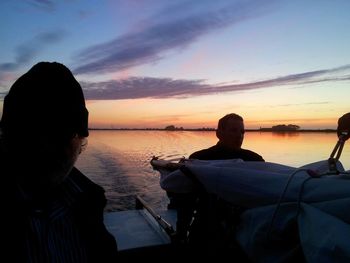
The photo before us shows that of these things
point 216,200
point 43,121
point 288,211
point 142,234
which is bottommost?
point 142,234

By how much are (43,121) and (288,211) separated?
1.51 metres

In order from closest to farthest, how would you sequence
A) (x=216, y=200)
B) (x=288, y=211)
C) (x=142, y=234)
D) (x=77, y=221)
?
(x=77, y=221)
(x=288, y=211)
(x=216, y=200)
(x=142, y=234)

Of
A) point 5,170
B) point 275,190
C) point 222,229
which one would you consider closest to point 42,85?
point 5,170

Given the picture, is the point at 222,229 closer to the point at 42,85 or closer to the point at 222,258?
the point at 222,258

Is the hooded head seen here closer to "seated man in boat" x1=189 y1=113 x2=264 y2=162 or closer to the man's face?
"seated man in boat" x1=189 y1=113 x2=264 y2=162

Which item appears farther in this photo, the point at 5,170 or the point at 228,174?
the point at 228,174

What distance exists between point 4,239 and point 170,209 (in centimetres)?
529

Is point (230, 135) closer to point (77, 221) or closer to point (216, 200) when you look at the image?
point (216, 200)

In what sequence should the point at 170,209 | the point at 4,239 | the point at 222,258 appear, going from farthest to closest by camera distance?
1. the point at 170,209
2. the point at 222,258
3. the point at 4,239

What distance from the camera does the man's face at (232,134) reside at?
5641 mm

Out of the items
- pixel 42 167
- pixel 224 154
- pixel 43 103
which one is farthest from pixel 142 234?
pixel 43 103

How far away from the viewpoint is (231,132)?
18.5ft

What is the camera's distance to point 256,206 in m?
2.38

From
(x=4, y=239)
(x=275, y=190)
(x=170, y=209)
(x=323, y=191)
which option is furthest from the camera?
(x=170, y=209)
